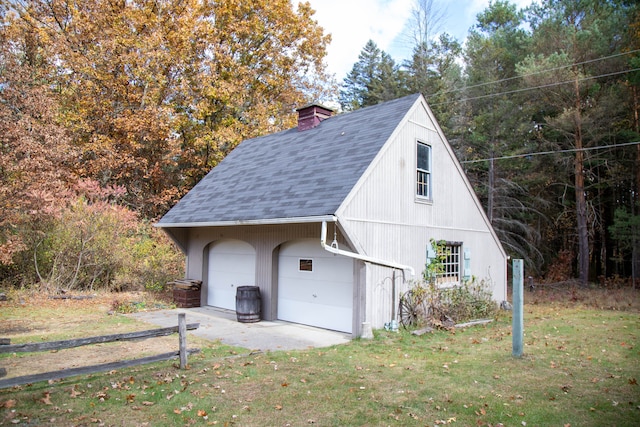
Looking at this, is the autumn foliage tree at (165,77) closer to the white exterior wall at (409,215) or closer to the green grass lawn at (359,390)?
the white exterior wall at (409,215)

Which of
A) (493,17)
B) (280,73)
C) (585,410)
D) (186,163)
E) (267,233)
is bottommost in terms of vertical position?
(585,410)

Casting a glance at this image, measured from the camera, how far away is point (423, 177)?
12.3 m

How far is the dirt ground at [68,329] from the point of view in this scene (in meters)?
7.30

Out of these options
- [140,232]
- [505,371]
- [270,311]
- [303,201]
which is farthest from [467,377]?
[140,232]

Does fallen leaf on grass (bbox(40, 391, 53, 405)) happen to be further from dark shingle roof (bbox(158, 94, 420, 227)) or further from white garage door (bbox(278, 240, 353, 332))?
white garage door (bbox(278, 240, 353, 332))

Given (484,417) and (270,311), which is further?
(270,311)

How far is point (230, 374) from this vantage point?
6.56 meters

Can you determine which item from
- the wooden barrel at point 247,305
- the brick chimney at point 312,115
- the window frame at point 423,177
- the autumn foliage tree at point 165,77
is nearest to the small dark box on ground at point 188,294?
the wooden barrel at point 247,305

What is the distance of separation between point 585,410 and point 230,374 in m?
4.52

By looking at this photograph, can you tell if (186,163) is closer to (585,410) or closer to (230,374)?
(230,374)

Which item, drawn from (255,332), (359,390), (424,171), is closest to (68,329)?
(255,332)

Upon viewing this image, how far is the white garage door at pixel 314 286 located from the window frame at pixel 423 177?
3101 millimetres

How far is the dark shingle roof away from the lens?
10211 millimetres

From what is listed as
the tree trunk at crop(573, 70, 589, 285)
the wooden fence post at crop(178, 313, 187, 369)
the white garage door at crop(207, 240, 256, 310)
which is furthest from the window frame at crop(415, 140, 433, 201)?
the tree trunk at crop(573, 70, 589, 285)
